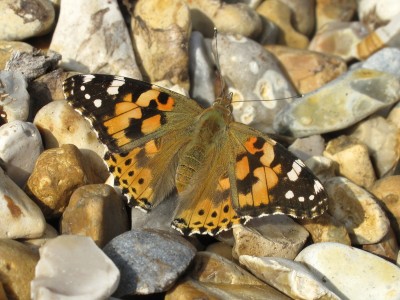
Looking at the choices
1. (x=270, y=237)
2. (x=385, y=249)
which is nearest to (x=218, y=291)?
(x=270, y=237)

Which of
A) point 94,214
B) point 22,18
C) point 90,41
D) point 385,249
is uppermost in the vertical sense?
point 22,18

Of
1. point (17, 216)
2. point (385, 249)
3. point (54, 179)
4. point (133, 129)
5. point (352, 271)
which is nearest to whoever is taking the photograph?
point (17, 216)

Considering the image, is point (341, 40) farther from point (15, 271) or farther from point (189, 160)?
point (15, 271)

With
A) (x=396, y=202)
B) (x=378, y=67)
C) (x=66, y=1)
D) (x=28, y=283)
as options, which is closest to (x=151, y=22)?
(x=66, y=1)

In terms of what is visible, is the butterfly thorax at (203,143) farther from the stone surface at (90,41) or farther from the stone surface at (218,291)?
the stone surface at (90,41)

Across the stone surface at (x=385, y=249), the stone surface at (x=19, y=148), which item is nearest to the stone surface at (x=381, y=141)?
the stone surface at (x=385, y=249)

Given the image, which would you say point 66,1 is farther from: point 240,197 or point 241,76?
point 240,197

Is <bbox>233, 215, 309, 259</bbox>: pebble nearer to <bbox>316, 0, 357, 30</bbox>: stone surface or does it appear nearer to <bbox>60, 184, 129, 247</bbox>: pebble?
<bbox>60, 184, 129, 247</bbox>: pebble
